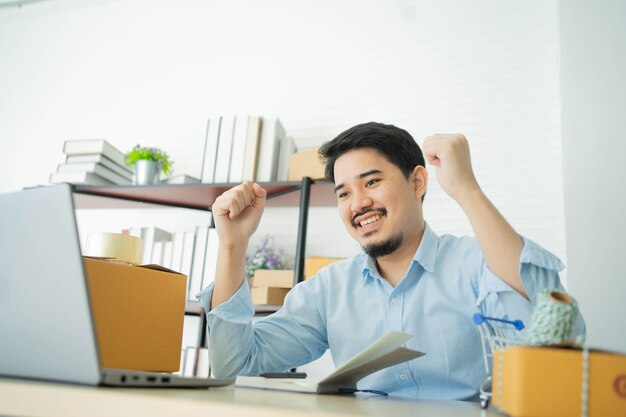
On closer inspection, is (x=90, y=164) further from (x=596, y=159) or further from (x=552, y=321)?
(x=552, y=321)

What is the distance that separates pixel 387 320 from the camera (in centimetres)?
148

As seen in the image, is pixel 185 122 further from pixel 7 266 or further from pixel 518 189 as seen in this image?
pixel 7 266

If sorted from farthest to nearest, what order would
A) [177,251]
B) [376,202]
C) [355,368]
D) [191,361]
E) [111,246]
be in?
[177,251]
[191,361]
[376,202]
[111,246]
[355,368]

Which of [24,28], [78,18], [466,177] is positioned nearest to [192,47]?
[78,18]

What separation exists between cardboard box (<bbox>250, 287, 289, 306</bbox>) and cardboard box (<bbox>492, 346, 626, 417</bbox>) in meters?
1.97

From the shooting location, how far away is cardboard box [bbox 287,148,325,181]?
2545mm

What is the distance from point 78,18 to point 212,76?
1283 mm

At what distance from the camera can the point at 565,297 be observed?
69 centimetres

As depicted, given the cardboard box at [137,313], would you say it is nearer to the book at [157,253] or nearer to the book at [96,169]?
the book at [157,253]

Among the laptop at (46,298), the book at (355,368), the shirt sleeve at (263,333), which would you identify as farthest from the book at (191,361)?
the laptop at (46,298)

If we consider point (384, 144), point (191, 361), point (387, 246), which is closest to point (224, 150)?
point (191, 361)

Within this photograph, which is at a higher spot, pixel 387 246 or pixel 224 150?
pixel 224 150

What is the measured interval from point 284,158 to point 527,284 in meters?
1.87

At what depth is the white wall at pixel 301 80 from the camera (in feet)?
8.61
